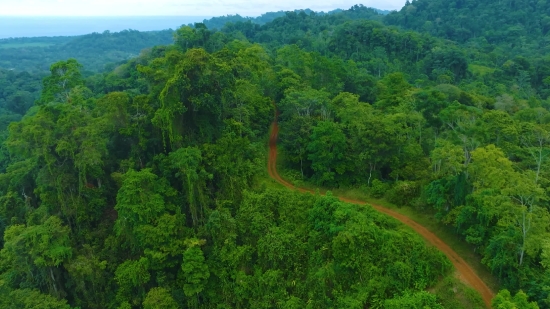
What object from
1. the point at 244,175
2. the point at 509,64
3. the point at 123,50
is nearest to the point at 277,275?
the point at 244,175

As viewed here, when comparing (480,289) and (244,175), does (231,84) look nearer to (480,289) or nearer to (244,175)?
(244,175)

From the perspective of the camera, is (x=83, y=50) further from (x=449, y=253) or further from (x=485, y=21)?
(x=449, y=253)

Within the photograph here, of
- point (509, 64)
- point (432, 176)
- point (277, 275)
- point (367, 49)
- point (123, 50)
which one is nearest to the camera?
point (277, 275)

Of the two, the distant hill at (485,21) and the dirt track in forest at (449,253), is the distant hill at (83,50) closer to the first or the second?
the distant hill at (485,21)

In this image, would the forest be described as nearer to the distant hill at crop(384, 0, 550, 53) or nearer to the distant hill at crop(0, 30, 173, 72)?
the distant hill at crop(384, 0, 550, 53)

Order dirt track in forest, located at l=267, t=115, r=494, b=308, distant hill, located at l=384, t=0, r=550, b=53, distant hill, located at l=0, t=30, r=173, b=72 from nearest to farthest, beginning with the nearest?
dirt track in forest, located at l=267, t=115, r=494, b=308, distant hill, located at l=384, t=0, r=550, b=53, distant hill, located at l=0, t=30, r=173, b=72

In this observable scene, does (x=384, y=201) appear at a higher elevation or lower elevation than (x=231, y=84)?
lower

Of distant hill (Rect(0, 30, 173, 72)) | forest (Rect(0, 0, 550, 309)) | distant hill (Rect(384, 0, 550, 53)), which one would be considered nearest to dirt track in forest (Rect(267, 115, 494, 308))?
forest (Rect(0, 0, 550, 309))

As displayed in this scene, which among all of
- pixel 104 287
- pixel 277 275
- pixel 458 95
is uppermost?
pixel 458 95
